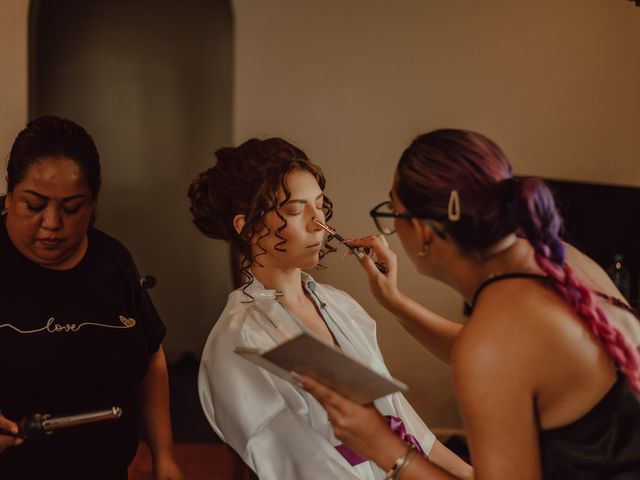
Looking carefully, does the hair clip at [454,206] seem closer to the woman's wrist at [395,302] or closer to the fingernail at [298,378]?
the fingernail at [298,378]

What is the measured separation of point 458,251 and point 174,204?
3001mm

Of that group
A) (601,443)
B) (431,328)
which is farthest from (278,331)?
(601,443)

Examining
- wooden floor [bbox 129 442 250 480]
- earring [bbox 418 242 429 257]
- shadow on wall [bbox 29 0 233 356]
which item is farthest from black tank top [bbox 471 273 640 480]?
shadow on wall [bbox 29 0 233 356]

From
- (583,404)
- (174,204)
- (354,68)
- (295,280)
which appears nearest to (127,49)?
(174,204)

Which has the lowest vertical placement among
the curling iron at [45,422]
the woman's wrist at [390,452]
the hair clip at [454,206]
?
the curling iron at [45,422]

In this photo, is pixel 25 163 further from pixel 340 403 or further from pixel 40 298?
pixel 340 403

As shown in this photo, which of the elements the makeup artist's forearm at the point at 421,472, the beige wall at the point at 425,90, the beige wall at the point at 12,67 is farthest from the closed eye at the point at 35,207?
the beige wall at the point at 425,90

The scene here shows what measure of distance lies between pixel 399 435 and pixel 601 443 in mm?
621

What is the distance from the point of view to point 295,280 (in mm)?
1883

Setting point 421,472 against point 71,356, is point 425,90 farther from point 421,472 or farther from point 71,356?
point 421,472

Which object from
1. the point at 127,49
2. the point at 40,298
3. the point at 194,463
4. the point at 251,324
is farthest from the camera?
the point at 127,49

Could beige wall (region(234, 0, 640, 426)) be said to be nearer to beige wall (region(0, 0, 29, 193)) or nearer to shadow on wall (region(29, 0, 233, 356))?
shadow on wall (region(29, 0, 233, 356))

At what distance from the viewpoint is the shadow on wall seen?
12.2ft

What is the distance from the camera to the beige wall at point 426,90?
3.26 meters
